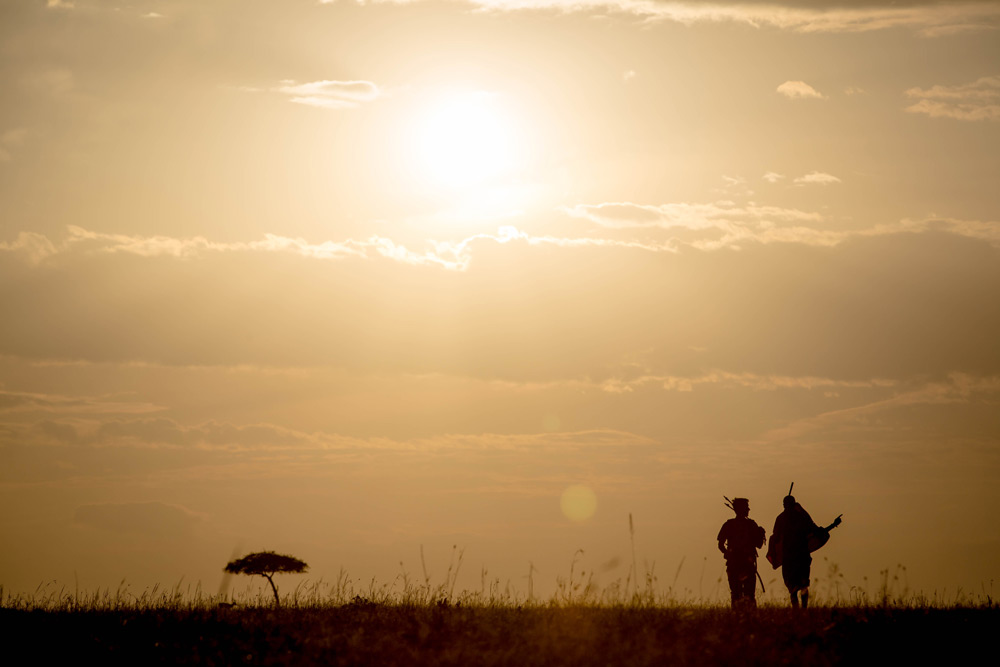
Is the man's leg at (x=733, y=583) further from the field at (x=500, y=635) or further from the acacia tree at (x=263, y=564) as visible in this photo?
the acacia tree at (x=263, y=564)

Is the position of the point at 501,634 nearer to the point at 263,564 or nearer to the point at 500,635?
the point at 500,635

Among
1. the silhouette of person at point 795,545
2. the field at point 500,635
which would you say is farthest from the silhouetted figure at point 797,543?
the field at point 500,635

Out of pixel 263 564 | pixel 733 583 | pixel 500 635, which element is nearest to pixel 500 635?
pixel 500 635

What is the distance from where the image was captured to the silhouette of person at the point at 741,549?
21078 millimetres

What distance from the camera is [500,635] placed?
14891 mm

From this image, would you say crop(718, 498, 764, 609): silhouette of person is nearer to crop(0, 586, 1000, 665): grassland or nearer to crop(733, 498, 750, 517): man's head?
crop(733, 498, 750, 517): man's head

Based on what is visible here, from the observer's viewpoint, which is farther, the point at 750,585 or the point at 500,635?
the point at 750,585

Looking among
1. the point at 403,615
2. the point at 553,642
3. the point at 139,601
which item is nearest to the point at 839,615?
the point at 553,642

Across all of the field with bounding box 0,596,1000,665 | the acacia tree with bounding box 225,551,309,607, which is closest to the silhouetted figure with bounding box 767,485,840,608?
the field with bounding box 0,596,1000,665

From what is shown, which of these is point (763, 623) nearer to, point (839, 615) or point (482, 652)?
point (839, 615)

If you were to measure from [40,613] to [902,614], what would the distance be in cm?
1617

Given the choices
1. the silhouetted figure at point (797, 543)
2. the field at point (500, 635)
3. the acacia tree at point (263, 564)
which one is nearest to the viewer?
the field at point (500, 635)

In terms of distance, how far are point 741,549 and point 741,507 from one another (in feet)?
3.16

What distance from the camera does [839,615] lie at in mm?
16453
